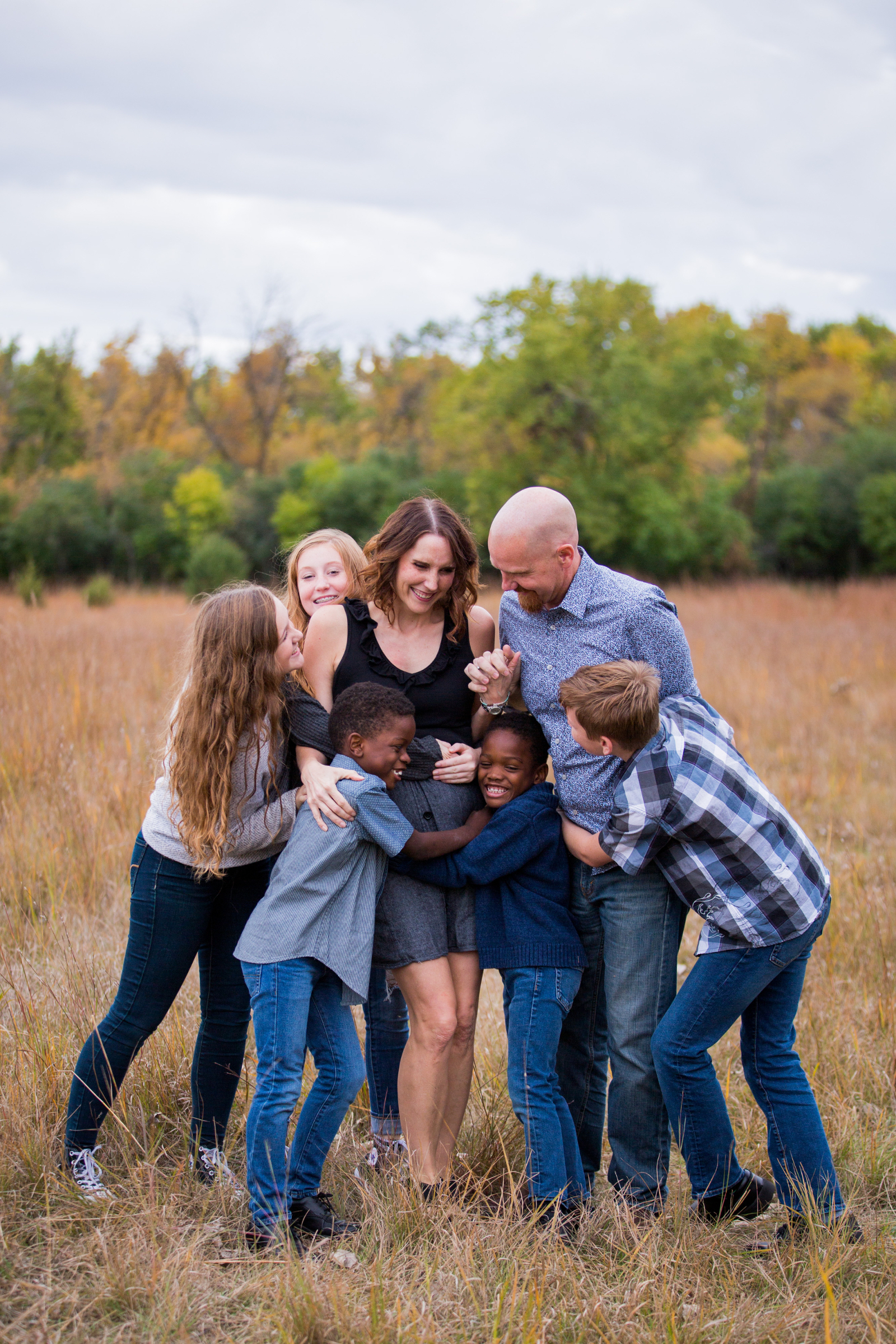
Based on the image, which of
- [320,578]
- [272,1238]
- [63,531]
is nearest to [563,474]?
[63,531]

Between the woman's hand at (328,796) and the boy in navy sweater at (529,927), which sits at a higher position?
the woman's hand at (328,796)

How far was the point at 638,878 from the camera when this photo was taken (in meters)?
2.80

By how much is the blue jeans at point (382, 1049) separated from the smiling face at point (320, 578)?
142 cm

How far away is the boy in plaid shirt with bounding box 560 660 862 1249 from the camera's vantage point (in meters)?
2.63

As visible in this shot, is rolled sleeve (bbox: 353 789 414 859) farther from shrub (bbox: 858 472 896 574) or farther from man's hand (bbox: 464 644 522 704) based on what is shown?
shrub (bbox: 858 472 896 574)

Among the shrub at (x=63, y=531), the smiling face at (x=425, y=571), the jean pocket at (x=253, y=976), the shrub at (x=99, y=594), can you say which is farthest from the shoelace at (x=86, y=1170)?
the shrub at (x=63, y=531)

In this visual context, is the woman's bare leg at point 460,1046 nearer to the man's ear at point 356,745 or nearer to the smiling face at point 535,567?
the man's ear at point 356,745

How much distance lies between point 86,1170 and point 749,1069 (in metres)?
1.88

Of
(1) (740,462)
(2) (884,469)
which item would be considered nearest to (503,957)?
(2) (884,469)

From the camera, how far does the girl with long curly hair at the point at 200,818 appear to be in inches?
107

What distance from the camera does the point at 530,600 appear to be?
9.75 ft

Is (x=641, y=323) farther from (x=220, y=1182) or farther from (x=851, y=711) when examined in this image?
Result: (x=220, y=1182)

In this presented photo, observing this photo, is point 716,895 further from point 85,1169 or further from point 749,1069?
point 85,1169

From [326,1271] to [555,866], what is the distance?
1.18 metres
